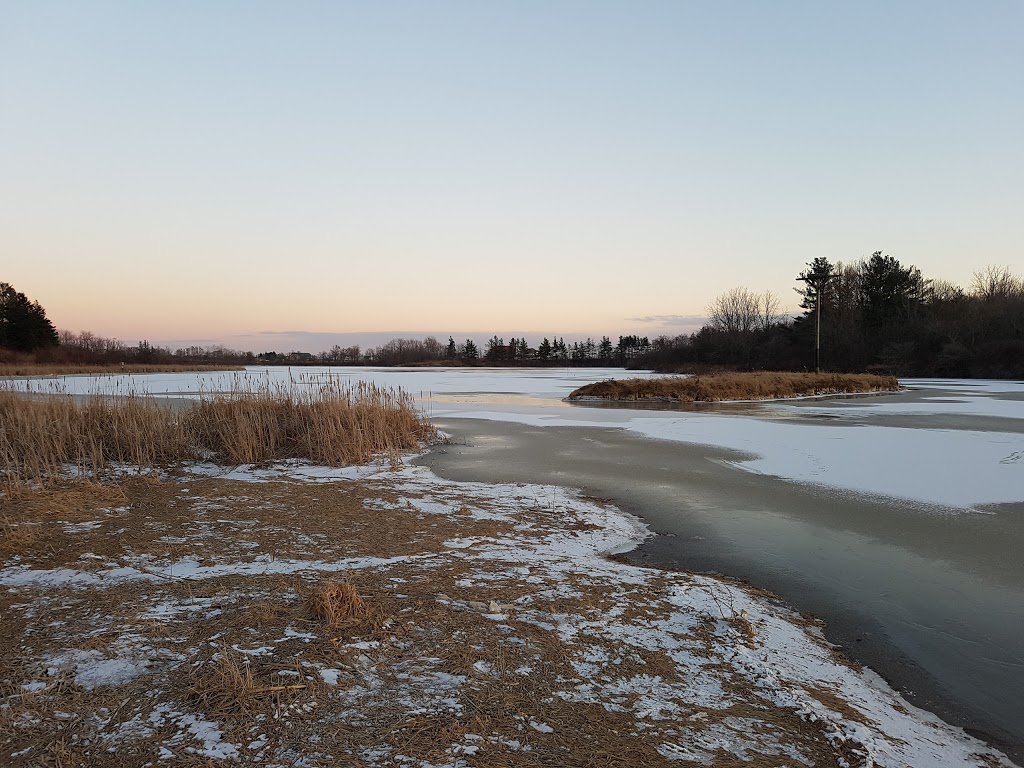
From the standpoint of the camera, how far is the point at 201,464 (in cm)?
955

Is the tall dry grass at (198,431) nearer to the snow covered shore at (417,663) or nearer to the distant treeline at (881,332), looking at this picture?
the snow covered shore at (417,663)

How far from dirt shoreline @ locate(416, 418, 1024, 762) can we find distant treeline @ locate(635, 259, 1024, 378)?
136ft

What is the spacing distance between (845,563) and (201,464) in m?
8.81

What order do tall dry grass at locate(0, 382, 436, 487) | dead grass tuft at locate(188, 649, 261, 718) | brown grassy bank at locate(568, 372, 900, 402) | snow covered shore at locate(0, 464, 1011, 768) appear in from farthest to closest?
brown grassy bank at locate(568, 372, 900, 402) → tall dry grass at locate(0, 382, 436, 487) → dead grass tuft at locate(188, 649, 261, 718) → snow covered shore at locate(0, 464, 1011, 768)

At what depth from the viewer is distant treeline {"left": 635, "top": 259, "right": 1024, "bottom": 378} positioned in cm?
4262

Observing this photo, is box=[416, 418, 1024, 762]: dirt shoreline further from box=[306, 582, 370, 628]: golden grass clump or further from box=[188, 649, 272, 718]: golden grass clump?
box=[188, 649, 272, 718]: golden grass clump

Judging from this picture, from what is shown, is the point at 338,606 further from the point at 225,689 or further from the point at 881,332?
the point at 881,332

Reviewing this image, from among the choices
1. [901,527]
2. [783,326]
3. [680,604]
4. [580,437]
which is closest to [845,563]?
[901,527]

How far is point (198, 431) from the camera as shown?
1047 cm

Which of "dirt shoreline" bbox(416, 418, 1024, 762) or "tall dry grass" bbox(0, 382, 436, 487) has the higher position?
"tall dry grass" bbox(0, 382, 436, 487)

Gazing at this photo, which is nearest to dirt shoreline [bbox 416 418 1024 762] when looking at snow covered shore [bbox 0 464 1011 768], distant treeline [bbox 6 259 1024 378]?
snow covered shore [bbox 0 464 1011 768]

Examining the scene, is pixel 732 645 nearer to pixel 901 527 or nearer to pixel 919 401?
pixel 901 527

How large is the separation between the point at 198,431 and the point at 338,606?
8.28 metres

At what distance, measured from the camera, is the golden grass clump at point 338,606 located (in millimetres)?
3365
